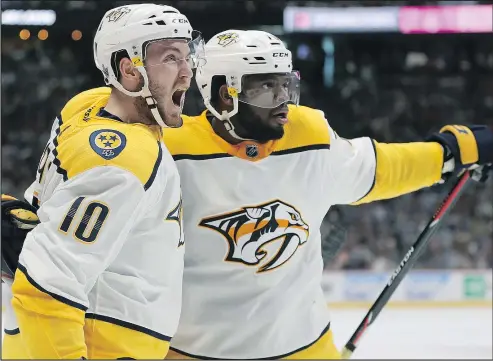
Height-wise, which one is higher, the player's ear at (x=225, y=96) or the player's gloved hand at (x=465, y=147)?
the player's ear at (x=225, y=96)

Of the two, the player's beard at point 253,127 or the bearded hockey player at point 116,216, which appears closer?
the bearded hockey player at point 116,216

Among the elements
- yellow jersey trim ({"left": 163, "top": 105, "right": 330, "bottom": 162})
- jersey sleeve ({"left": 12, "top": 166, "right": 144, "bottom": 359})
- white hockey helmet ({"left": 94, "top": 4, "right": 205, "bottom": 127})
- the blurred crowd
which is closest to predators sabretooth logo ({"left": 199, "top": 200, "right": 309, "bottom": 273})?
yellow jersey trim ({"left": 163, "top": 105, "right": 330, "bottom": 162})

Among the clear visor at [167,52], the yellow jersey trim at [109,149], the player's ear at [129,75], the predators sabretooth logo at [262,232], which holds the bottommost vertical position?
the predators sabretooth logo at [262,232]

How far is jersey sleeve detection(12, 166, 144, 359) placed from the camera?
1235 mm

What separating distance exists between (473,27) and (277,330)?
3.20 meters

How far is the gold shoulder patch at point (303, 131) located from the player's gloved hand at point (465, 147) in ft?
1.09

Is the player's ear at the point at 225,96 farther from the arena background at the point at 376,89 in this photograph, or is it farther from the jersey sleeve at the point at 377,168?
the arena background at the point at 376,89

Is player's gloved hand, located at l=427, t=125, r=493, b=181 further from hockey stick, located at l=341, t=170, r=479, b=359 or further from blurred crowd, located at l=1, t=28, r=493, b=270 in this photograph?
blurred crowd, located at l=1, t=28, r=493, b=270

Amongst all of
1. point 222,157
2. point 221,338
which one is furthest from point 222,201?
point 221,338

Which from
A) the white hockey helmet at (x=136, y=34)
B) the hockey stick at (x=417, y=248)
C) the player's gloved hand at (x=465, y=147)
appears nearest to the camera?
the white hockey helmet at (x=136, y=34)

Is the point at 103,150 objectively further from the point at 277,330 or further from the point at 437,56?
the point at 437,56

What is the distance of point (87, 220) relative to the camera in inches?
49.6

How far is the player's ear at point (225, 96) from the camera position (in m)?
1.79

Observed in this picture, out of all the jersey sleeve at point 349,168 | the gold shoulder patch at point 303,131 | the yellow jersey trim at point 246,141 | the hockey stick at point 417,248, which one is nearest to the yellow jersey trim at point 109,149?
the yellow jersey trim at point 246,141
